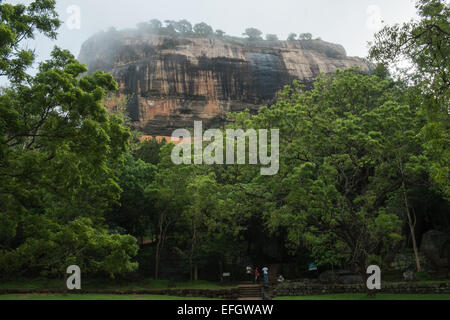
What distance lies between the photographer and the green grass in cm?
2027

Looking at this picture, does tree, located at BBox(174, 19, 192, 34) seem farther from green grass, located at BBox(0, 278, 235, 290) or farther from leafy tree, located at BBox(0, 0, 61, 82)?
leafy tree, located at BBox(0, 0, 61, 82)

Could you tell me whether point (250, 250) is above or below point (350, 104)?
below

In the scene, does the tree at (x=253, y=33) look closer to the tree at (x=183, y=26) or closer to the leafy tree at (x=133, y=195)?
the tree at (x=183, y=26)

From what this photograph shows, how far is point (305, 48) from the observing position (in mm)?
65062

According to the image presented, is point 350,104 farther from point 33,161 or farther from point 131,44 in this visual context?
point 131,44

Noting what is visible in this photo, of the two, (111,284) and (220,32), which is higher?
(220,32)

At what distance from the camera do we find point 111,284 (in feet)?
73.6

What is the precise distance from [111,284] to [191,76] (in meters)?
37.6

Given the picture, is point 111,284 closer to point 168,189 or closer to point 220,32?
point 168,189

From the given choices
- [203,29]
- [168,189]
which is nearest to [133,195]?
[168,189]

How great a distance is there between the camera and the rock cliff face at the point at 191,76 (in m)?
52.8

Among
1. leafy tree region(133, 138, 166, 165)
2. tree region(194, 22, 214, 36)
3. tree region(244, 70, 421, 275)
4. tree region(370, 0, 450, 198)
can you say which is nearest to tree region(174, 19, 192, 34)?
tree region(194, 22, 214, 36)
